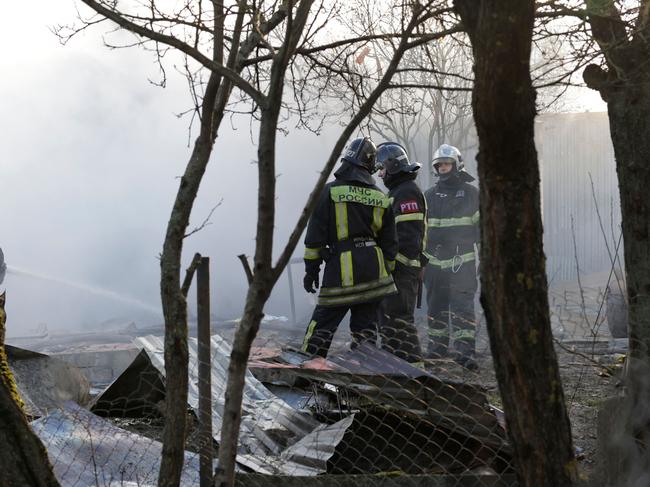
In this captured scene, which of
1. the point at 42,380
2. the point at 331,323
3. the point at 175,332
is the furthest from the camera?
the point at 331,323

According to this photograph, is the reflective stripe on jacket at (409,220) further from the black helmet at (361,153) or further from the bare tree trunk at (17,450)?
the bare tree trunk at (17,450)

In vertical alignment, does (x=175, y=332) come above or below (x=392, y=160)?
below

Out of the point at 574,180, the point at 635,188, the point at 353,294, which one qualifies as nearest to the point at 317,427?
the point at 635,188

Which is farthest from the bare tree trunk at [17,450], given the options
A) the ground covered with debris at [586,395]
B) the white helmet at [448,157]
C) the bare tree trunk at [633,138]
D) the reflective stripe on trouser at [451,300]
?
the white helmet at [448,157]

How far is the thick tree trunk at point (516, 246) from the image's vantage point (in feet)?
7.20

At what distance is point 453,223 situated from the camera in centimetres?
852

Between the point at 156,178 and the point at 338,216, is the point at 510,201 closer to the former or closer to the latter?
the point at 338,216

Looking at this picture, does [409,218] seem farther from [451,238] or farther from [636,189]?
[636,189]

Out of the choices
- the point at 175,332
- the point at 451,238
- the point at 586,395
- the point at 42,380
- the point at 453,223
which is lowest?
the point at 586,395

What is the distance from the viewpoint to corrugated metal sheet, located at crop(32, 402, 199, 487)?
12.8 feet

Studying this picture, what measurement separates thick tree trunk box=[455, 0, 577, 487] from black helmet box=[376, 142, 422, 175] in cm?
523

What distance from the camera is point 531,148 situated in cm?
226

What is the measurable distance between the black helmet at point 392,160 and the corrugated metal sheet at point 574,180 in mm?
15102

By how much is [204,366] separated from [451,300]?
5.55m
